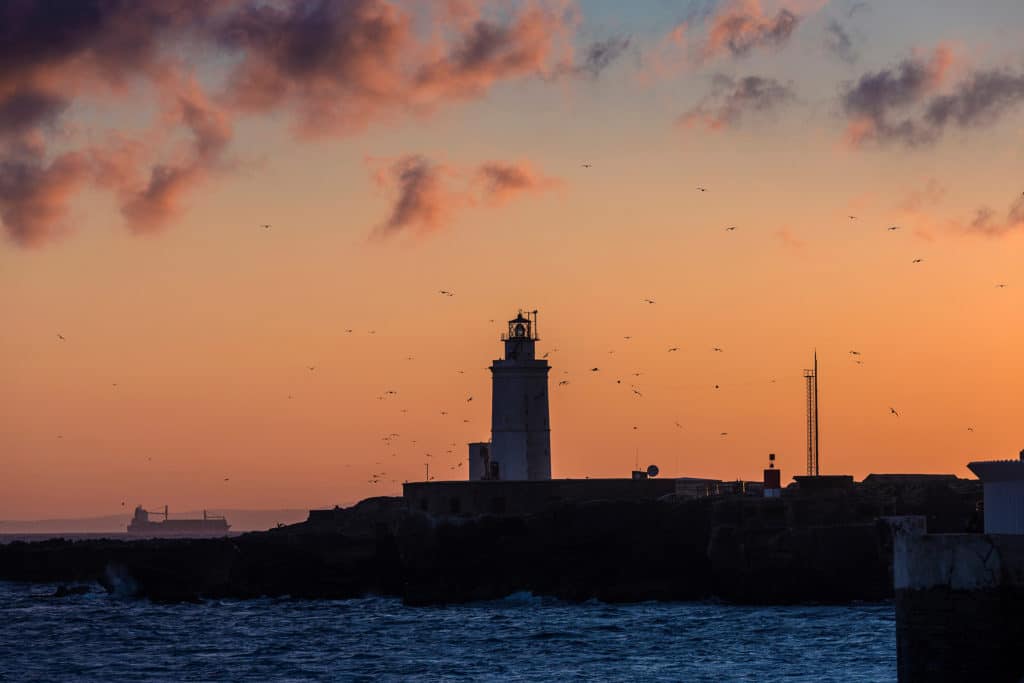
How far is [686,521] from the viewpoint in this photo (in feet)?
210

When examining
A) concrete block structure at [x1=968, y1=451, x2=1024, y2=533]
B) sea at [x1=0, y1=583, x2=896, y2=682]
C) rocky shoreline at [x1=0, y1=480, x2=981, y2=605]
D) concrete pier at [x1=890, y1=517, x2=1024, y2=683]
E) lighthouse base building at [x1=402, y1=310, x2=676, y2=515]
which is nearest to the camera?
concrete pier at [x1=890, y1=517, x2=1024, y2=683]

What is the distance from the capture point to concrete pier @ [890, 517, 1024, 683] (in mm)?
24594

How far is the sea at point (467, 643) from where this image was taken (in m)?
44.0

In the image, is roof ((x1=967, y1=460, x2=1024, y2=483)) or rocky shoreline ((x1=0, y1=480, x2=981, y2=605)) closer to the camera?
roof ((x1=967, y1=460, x2=1024, y2=483))

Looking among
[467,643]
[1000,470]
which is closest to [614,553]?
[467,643]

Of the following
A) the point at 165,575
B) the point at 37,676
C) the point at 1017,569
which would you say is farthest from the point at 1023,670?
the point at 165,575

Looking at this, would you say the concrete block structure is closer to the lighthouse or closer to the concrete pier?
the concrete pier

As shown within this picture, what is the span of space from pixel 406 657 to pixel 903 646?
2516 cm

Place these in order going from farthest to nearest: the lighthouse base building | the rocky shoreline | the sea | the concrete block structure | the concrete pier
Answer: the lighthouse base building < the rocky shoreline < the sea < the concrete block structure < the concrete pier

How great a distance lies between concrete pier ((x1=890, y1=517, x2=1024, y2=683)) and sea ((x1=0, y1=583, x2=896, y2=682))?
46.9ft

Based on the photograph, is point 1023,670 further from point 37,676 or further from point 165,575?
point 165,575

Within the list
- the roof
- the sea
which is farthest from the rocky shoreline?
the roof

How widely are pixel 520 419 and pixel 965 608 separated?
55.9m

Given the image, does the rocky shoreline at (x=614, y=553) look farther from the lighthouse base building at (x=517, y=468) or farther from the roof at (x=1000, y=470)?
the roof at (x=1000, y=470)
